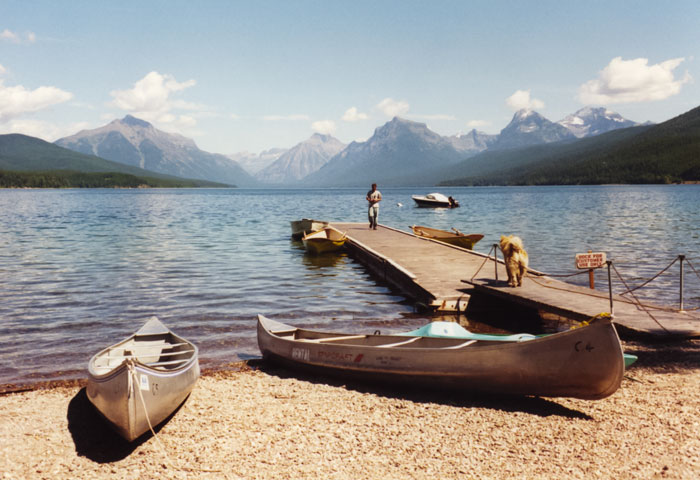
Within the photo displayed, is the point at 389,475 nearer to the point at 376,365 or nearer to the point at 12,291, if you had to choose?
the point at 376,365

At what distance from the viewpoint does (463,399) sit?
809 centimetres

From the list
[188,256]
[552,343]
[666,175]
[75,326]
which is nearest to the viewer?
[552,343]

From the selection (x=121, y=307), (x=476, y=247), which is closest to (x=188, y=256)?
(x=121, y=307)

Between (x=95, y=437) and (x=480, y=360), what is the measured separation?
5.85 m

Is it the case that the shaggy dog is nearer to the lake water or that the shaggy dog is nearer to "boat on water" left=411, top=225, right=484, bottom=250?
the lake water

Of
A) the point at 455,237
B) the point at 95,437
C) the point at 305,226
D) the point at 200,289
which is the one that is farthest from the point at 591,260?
the point at 305,226

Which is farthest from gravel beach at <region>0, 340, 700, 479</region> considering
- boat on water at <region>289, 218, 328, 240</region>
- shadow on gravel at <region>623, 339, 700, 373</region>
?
boat on water at <region>289, 218, 328, 240</region>

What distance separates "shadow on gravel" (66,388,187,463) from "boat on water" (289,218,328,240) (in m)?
24.5

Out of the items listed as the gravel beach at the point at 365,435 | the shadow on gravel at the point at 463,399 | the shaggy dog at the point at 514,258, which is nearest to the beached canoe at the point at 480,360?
the shadow on gravel at the point at 463,399

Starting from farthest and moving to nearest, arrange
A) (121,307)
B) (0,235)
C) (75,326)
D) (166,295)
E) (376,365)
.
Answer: (0,235), (166,295), (121,307), (75,326), (376,365)

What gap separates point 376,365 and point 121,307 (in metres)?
10.0

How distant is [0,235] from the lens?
3734cm

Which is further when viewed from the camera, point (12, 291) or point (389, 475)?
point (12, 291)

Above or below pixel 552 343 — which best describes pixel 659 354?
below
